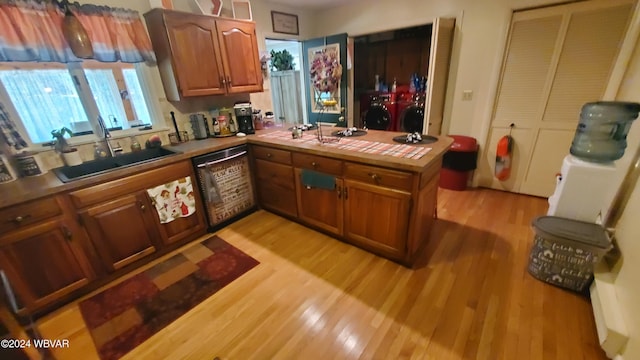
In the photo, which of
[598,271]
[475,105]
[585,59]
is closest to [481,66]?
[475,105]

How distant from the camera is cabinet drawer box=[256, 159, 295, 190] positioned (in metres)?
2.34

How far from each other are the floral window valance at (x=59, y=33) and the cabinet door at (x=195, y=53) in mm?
283

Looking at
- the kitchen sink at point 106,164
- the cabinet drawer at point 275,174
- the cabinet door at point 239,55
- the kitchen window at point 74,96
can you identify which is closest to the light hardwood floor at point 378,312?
the cabinet drawer at point 275,174

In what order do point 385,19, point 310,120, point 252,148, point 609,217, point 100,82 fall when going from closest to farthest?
point 609,217, point 100,82, point 252,148, point 385,19, point 310,120

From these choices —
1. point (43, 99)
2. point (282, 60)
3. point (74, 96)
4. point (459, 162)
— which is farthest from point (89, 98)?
point (459, 162)

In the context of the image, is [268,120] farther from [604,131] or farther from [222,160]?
[604,131]

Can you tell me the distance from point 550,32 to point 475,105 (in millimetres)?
869

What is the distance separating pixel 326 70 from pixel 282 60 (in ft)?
4.32

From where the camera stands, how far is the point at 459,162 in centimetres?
300

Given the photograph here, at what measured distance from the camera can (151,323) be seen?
1.55 meters

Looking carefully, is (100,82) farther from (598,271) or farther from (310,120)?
(598,271)

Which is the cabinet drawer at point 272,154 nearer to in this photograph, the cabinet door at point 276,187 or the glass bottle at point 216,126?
the cabinet door at point 276,187

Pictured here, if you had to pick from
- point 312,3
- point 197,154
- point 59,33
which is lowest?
point 197,154

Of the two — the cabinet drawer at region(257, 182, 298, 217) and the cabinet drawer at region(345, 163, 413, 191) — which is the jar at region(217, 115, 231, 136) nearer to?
the cabinet drawer at region(257, 182, 298, 217)
